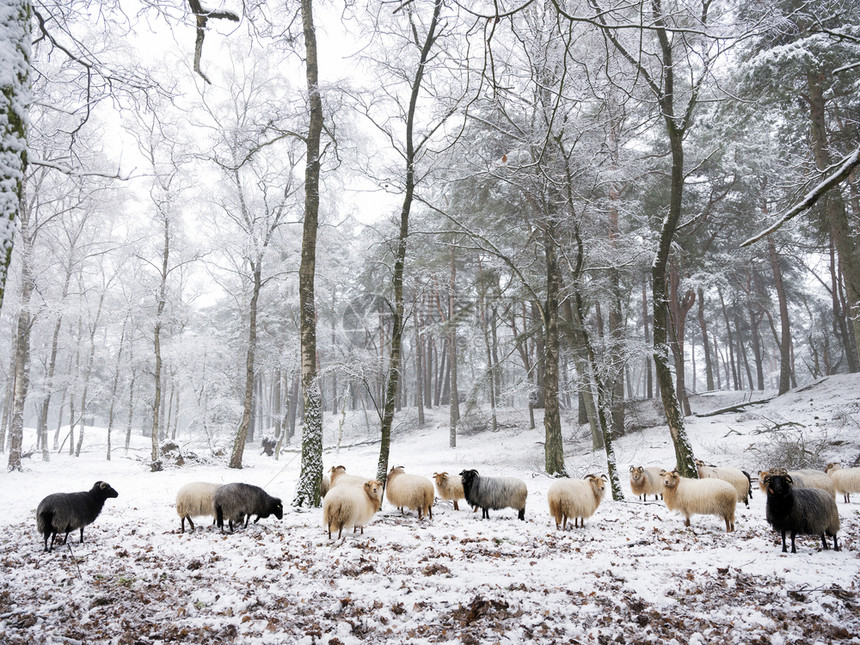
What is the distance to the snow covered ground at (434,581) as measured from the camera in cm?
338

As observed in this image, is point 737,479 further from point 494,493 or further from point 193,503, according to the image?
point 193,503

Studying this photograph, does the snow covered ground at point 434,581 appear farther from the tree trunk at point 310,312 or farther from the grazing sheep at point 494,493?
the tree trunk at point 310,312

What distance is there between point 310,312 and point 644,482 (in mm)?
8597

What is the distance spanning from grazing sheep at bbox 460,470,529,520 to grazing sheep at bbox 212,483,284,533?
3.49m

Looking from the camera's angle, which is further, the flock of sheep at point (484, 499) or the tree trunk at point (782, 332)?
the tree trunk at point (782, 332)

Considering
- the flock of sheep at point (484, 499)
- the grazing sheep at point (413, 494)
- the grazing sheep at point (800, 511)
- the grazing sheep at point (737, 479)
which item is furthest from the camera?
the grazing sheep at point (737, 479)

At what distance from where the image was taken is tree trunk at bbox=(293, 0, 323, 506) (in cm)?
837

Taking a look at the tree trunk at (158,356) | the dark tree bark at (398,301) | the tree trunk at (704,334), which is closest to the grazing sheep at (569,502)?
the dark tree bark at (398,301)

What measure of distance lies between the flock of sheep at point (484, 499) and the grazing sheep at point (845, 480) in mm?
15

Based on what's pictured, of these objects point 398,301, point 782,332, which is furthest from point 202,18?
point 782,332

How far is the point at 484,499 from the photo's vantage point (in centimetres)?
808

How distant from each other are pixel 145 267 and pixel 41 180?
23.1 ft

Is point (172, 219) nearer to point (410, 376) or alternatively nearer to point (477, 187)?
point (477, 187)

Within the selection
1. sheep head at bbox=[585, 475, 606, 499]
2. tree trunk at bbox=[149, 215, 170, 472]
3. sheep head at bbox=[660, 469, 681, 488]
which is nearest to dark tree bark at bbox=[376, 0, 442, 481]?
sheep head at bbox=[585, 475, 606, 499]
